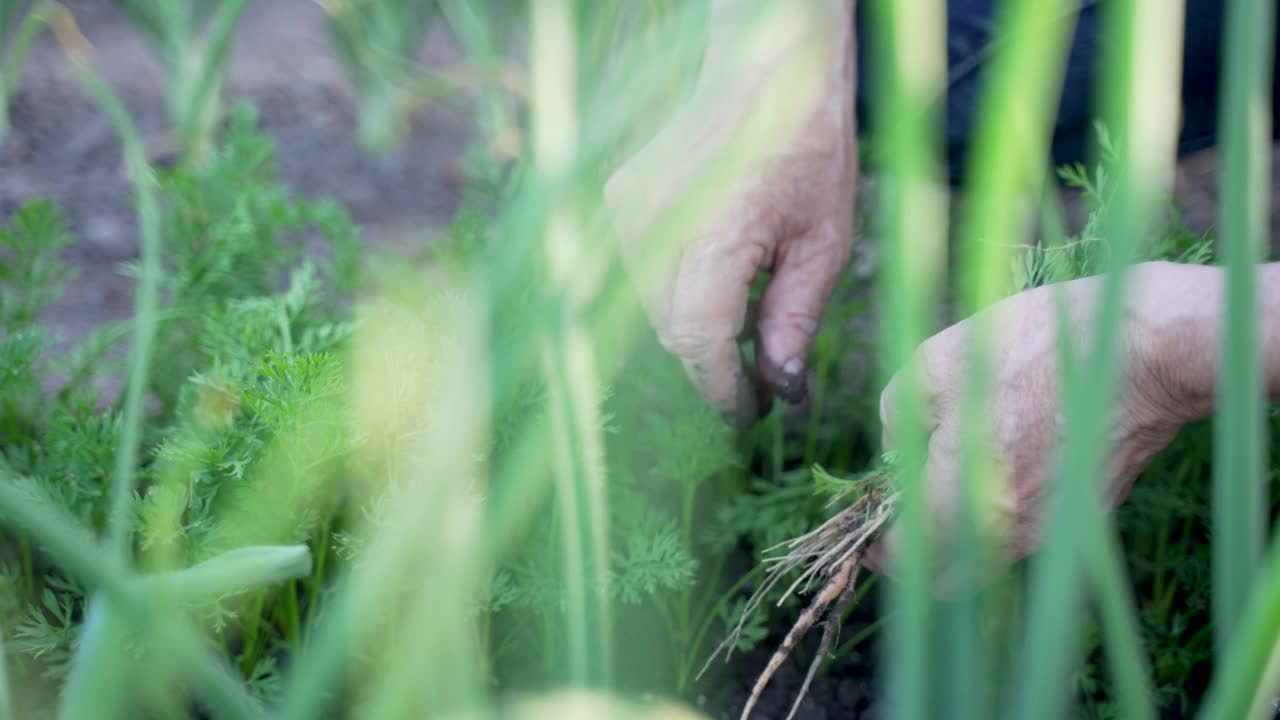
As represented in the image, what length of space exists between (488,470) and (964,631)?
1.53ft

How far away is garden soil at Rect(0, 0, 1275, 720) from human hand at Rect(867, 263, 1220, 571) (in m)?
0.31

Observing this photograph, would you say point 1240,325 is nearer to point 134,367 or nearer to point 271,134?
point 134,367

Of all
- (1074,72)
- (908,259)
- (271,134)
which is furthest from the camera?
(271,134)

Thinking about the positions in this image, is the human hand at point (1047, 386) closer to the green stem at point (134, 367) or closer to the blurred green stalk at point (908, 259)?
the blurred green stalk at point (908, 259)

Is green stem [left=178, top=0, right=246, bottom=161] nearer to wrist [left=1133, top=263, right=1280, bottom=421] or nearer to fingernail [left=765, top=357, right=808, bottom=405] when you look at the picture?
fingernail [left=765, top=357, right=808, bottom=405]

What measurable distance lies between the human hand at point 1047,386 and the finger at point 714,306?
0.56 feet

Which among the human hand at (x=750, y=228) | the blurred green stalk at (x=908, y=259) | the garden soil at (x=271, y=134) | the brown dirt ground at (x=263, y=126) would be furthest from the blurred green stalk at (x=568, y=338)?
the brown dirt ground at (x=263, y=126)

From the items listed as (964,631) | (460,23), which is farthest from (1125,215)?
(460,23)

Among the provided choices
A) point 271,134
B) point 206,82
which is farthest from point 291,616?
point 271,134

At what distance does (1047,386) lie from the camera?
70cm

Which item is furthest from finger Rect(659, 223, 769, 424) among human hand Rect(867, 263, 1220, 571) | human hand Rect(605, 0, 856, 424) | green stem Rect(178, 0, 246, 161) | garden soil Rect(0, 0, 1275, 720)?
green stem Rect(178, 0, 246, 161)

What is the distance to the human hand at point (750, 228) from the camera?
85cm

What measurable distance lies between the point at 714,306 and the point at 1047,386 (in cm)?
26

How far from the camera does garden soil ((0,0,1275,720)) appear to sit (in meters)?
1.42
